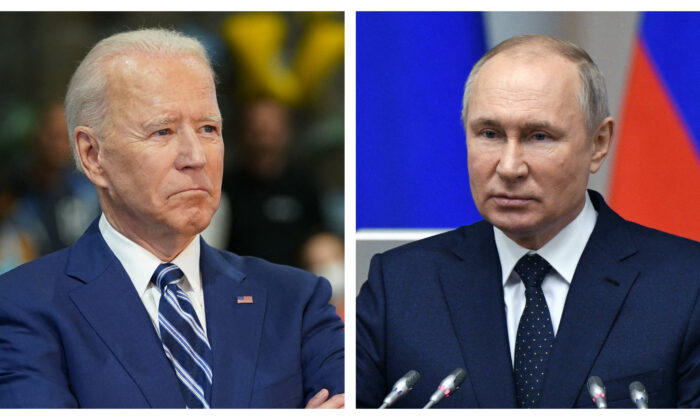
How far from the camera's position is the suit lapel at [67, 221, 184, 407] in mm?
3480

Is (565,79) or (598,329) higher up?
(565,79)

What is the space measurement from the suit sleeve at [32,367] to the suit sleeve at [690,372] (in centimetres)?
208

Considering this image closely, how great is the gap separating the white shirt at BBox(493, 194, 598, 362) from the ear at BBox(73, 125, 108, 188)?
4.96ft

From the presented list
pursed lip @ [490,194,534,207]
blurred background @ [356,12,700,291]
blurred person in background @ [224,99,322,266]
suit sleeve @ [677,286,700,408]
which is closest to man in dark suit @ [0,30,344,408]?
blurred person in background @ [224,99,322,266]

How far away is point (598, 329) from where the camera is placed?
3539 mm

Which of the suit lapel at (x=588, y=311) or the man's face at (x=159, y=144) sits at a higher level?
the man's face at (x=159, y=144)

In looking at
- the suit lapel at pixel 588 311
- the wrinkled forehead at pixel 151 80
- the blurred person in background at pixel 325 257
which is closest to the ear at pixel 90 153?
the wrinkled forehead at pixel 151 80

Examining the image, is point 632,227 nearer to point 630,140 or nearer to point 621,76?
point 630,140

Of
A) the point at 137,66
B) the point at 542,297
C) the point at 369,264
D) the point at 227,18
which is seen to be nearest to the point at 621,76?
the point at 542,297

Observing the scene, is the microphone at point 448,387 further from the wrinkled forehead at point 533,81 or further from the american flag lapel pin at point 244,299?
the wrinkled forehead at point 533,81

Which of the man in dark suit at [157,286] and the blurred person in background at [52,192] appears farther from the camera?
the blurred person in background at [52,192]

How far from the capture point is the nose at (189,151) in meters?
3.59

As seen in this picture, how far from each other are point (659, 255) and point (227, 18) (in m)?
1.84

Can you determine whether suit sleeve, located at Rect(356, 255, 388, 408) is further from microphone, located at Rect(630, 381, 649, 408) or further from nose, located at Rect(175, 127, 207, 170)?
microphone, located at Rect(630, 381, 649, 408)
